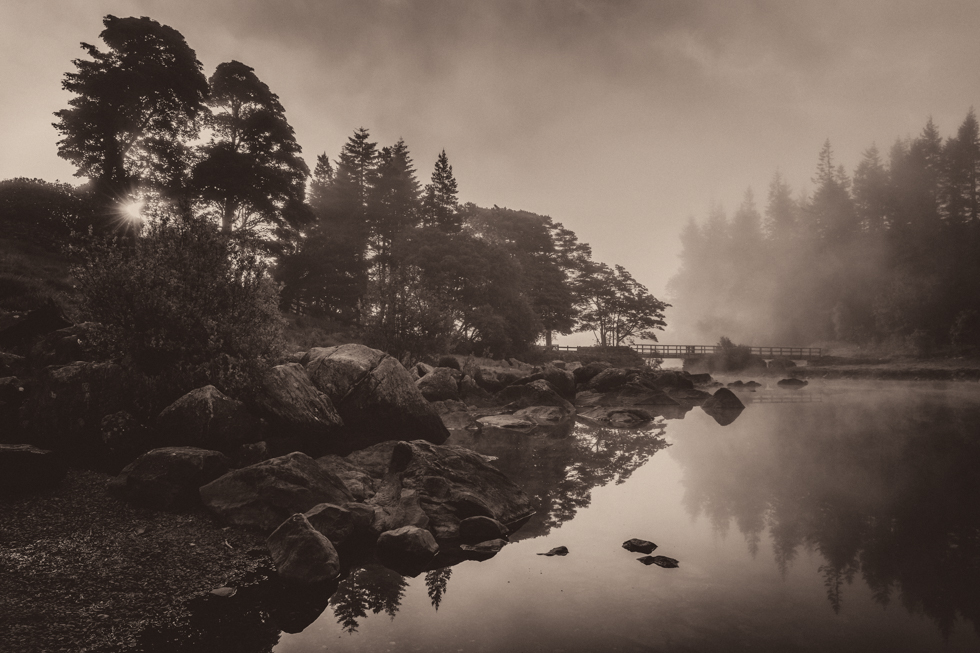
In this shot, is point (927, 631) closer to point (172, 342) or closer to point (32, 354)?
point (172, 342)

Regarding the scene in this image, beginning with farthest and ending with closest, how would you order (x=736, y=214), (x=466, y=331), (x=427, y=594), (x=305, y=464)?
(x=736, y=214) → (x=466, y=331) → (x=305, y=464) → (x=427, y=594)

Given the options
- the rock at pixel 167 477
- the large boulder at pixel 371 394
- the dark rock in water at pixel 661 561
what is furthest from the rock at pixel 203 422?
the dark rock in water at pixel 661 561

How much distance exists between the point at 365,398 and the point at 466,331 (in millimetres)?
27547

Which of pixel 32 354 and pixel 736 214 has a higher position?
pixel 736 214

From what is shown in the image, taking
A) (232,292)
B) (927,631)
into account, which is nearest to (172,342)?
(232,292)

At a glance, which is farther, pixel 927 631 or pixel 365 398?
pixel 365 398

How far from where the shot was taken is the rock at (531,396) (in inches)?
915

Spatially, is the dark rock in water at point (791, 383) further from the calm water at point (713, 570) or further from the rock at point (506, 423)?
the rock at point (506, 423)

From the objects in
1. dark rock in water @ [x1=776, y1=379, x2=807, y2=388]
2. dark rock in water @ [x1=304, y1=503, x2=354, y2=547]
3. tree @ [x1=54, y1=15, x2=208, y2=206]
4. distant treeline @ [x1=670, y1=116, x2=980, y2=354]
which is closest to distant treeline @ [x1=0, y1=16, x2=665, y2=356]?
tree @ [x1=54, y1=15, x2=208, y2=206]

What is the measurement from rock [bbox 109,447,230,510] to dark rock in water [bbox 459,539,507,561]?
4.09m

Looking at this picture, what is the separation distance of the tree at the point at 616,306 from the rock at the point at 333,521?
52.7 meters

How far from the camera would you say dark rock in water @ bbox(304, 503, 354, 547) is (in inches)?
269

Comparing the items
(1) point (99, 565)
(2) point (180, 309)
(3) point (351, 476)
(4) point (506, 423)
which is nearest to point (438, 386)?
(4) point (506, 423)

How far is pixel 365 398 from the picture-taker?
40.7 ft
